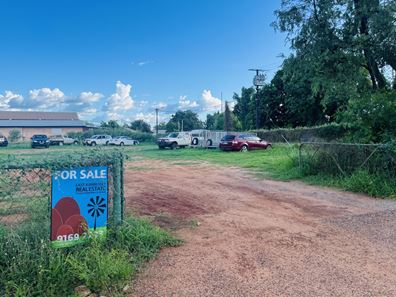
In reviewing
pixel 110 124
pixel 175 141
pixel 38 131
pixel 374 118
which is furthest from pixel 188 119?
pixel 374 118

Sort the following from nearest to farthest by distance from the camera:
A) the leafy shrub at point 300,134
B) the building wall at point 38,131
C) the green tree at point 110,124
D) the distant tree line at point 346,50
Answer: the distant tree line at point 346,50, the leafy shrub at point 300,134, the building wall at point 38,131, the green tree at point 110,124

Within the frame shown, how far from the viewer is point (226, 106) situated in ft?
150

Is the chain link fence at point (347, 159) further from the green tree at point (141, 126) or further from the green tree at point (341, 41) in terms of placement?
the green tree at point (141, 126)

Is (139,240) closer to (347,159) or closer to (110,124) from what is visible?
(347,159)

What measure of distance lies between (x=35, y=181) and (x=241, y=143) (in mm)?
21709

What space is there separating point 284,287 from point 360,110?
823 cm

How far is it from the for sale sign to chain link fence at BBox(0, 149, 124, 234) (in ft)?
0.27

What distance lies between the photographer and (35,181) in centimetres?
372

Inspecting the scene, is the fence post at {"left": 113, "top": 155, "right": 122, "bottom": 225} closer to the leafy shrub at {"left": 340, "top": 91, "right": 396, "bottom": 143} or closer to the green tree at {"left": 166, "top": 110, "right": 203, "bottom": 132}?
the leafy shrub at {"left": 340, "top": 91, "right": 396, "bottom": 143}

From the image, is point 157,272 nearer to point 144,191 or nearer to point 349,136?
point 144,191

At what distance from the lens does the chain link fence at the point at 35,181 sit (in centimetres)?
356

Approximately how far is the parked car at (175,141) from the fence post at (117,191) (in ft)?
86.0

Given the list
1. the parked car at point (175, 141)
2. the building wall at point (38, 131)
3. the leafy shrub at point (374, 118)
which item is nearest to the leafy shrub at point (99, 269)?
the leafy shrub at point (374, 118)

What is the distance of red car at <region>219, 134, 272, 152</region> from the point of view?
24.7m
